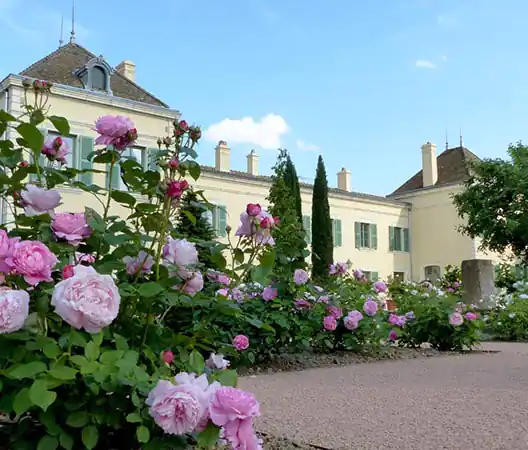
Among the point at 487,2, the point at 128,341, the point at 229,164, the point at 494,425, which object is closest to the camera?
the point at 128,341

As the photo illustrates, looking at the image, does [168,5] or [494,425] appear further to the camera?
[168,5]

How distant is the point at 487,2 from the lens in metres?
4.86

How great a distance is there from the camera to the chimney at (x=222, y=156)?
72.1 ft

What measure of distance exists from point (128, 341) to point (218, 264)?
15.1 inches

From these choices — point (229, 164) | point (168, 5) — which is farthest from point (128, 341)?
point (229, 164)

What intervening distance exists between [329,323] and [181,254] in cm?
394

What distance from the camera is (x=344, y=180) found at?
A: 85.5 feet

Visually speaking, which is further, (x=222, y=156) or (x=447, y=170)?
(x=447, y=170)

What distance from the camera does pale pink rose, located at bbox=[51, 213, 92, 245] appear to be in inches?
72.8

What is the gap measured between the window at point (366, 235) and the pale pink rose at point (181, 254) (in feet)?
74.1

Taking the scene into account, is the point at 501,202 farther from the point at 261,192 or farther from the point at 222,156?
the point at 222,156

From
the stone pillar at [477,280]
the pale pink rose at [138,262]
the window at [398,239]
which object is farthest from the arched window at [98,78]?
the pale pink rose at [138,262]

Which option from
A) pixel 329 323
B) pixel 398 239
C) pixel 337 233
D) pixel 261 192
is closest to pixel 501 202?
pixel 337 233

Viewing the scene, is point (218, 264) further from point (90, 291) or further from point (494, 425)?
point (494, 425)
